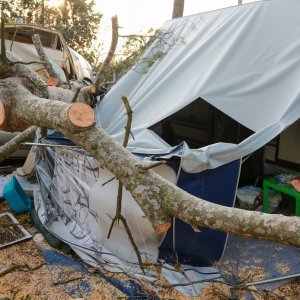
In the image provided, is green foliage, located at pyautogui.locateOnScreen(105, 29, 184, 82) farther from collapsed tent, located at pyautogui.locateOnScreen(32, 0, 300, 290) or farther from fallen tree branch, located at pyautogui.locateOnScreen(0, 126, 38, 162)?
fallen tree branch, located at pyautogui.locateOnScreen(0, 126, 38, 162)

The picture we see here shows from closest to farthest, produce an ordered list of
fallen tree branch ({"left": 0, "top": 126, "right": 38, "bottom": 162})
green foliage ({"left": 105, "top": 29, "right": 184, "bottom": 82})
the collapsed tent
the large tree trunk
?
the large tree trunk, the collapsed tent, fallen tree branch ({"left": 0, "top": 126, "right": 38, "bottom": 162}), green foliage ({"left": 105, "top": 29, "right": 184, "bottom": 82})

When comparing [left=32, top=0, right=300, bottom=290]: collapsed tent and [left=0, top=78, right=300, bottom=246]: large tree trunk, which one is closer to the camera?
[left=0, top=78, right=300, bottom=246]: large tree trunk

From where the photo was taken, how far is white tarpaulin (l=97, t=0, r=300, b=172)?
3072 mm

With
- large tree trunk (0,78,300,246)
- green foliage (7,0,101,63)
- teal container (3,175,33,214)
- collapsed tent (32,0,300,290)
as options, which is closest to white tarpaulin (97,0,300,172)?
collapsed tent (32,0,300,290)

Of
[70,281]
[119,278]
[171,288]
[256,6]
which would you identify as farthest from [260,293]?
[256,6]

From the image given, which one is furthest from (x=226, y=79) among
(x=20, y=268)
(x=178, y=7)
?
(x=178, y=7)

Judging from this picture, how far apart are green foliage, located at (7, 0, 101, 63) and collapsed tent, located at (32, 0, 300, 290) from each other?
950cm

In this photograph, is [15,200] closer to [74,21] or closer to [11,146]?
[11,146]

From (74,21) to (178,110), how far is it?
12019mm

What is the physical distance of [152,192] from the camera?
1.82 metres

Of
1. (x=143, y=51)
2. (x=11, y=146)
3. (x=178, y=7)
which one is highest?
(x=178, y=7)

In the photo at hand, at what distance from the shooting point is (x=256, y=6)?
427cm

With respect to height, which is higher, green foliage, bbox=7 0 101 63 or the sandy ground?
green foliage, bbox=7 0 101 63

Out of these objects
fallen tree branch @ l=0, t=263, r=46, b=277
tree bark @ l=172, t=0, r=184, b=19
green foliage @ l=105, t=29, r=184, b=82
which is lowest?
fallen tree branch @ l=0, t=263, r=46, b=277
